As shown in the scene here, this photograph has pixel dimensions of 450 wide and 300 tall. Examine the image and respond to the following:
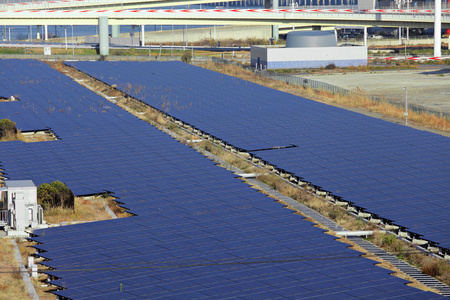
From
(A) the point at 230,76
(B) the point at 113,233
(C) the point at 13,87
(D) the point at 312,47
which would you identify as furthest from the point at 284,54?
(B) the point at 113,233

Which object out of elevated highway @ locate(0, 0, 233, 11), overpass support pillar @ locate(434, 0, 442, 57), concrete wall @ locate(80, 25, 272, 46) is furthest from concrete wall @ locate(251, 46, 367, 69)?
concrete wall @ locate(80, 25, 272, 46)

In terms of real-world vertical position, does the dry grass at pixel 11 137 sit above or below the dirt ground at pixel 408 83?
below

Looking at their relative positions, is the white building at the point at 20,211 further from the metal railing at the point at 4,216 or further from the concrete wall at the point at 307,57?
the concrete wall at the point at 307,57

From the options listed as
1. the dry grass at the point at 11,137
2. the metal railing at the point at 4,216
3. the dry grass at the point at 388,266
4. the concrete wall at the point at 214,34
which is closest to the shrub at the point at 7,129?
the dry grass at the point at 11,137

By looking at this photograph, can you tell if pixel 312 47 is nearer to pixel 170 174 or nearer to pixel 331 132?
pixel 331 132

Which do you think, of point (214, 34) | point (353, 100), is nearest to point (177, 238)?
point (353, 100)

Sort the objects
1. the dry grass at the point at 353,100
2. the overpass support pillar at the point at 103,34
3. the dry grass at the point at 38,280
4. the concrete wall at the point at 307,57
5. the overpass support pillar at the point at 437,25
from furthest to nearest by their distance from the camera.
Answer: the overpass support pillar at the point at 437,25
the overpass support pillar at the point at 103,34
the concrete wall at the point at 307,57
the dry grass at the point at 353,100
the dry grass at the point at 38,280
